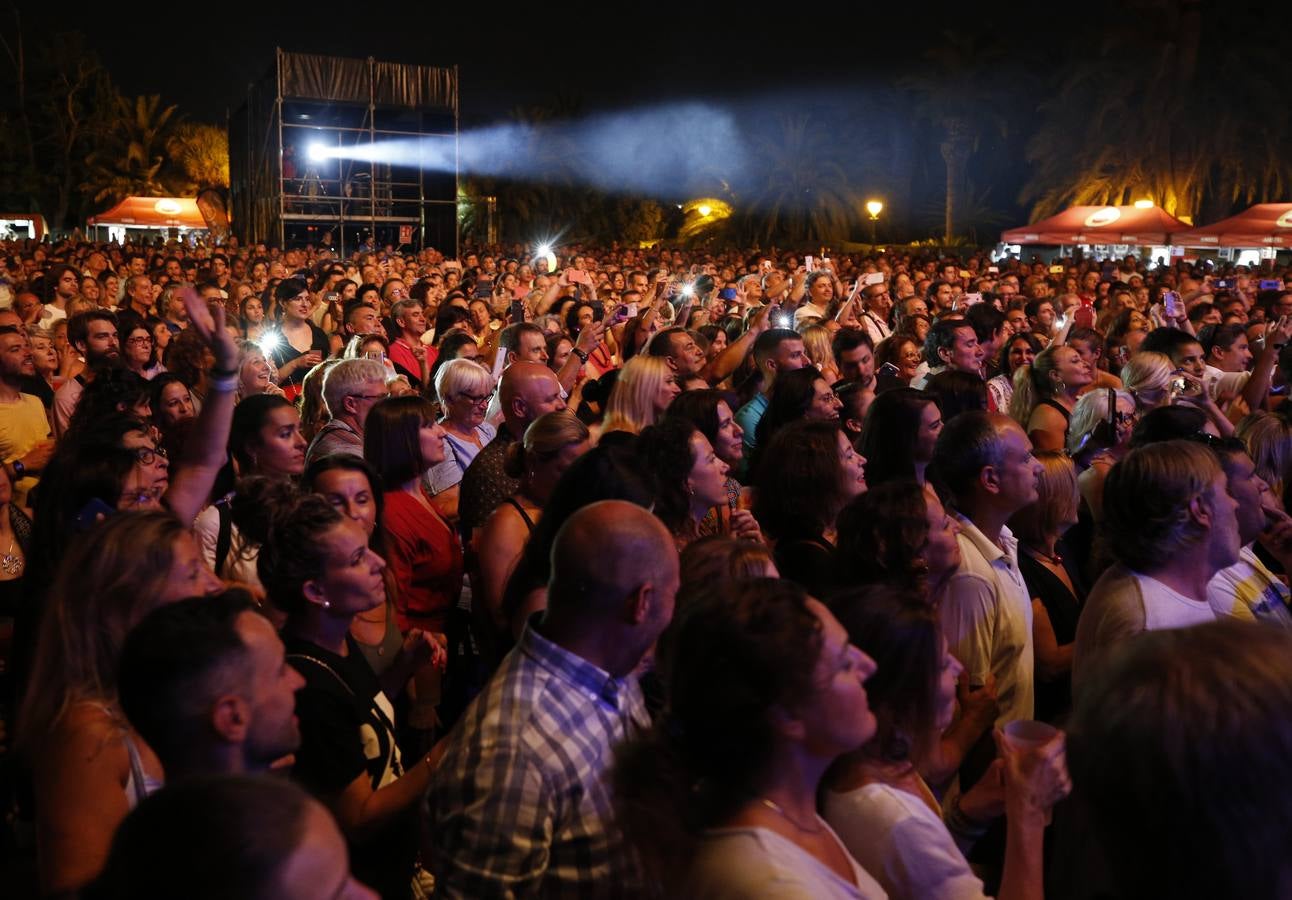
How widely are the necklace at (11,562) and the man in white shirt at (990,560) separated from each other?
3.49 metres

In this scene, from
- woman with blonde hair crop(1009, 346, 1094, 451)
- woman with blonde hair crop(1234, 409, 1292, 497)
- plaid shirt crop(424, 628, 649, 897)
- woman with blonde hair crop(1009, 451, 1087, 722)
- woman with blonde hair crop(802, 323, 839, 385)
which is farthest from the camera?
woman with blonde hair crop(802, 323, 839, 385)

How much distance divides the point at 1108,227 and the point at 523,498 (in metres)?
26.1

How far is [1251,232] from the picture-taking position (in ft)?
82.9

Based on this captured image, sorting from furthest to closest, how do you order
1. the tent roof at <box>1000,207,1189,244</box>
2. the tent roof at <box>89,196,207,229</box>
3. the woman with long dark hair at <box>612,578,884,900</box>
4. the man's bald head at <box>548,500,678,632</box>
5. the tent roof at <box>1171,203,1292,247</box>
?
the tent roof at <box>89,196,207,229</box> < the tent roof at <box>1000,207,1189,244</box> < the tent roof at <box>1171,203,1292,247</box> < the man's bald head at <box>548,500,678,632</box> < the woman with long dark hair at <box>612,578,884,900</box>

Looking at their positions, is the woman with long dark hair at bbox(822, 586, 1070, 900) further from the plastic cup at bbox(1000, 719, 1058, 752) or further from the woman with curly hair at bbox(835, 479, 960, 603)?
the woman with curly hair at bbox(835, 479, 960, 603)

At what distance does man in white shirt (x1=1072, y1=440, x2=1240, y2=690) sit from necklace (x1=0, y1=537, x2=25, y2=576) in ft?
12.7

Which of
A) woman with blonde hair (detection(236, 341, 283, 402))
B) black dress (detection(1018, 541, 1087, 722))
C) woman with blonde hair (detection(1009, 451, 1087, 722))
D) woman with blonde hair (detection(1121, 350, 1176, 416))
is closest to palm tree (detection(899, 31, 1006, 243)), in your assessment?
woman with blonde hair (detection(1121, 350, 1176, 416))

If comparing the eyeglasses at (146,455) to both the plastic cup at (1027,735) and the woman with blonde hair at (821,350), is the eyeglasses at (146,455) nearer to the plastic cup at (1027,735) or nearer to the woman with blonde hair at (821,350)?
the plastic cup at (1027,735)

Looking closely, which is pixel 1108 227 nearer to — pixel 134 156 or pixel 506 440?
pixel 506 440

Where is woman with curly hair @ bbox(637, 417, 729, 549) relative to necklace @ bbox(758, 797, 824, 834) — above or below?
above

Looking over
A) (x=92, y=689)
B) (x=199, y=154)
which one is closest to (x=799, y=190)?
(x=199, y=154)

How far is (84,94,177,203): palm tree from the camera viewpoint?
54.7m

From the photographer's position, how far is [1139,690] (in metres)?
1.59

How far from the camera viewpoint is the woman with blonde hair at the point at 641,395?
5.72 metres
